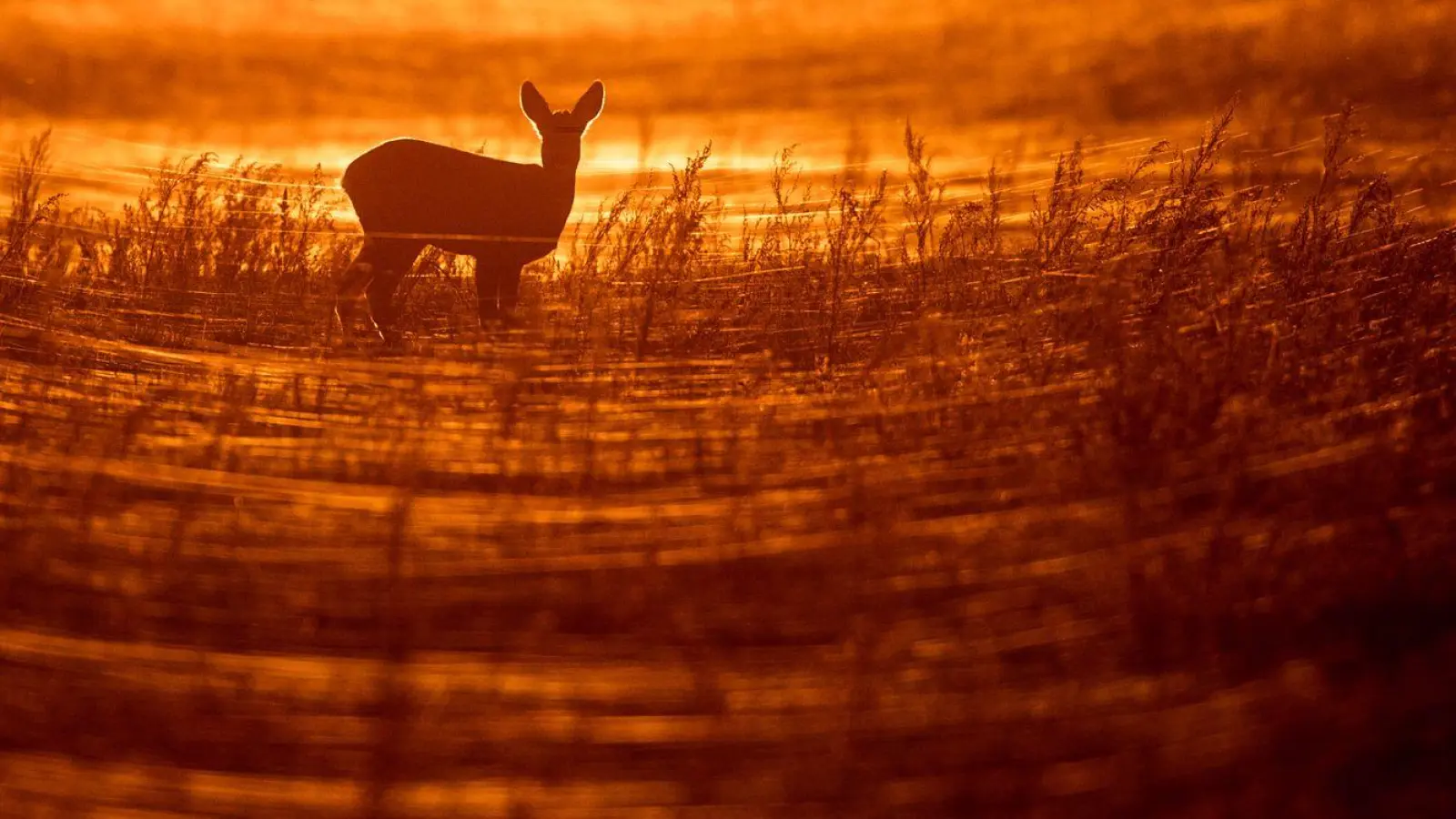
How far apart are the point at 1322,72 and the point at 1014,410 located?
28.8ft

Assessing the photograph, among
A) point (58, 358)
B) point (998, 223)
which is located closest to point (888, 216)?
point (998, 223)

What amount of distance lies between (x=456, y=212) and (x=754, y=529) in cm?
281

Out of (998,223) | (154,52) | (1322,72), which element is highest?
(154,52)

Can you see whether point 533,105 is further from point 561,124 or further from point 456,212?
point 456,212

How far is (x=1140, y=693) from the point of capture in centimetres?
334

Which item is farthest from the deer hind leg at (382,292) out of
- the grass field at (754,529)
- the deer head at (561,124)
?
the deer head at (561,124)

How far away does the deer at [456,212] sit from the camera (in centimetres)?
644

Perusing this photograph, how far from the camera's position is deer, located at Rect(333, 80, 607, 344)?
6.44 m

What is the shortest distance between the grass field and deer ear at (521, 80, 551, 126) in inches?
21.9

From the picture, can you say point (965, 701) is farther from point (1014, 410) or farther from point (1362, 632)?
point (1014, 410)

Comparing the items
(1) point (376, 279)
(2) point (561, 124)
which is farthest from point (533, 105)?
(1) point (376, 279)

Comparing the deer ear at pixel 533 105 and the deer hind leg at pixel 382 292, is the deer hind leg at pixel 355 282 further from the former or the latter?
the deer ear at pixel 533 105

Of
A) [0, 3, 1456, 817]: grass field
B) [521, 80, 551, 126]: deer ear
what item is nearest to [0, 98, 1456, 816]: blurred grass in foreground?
[0, 3, 1456, 817]: grass field

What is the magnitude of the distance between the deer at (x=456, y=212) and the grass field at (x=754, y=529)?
0.23m
